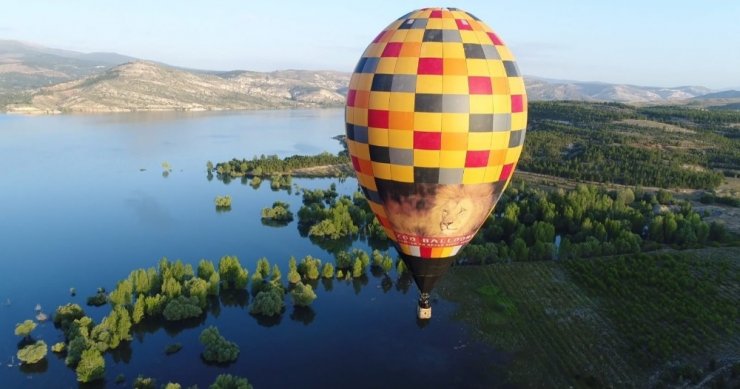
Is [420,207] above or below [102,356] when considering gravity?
above

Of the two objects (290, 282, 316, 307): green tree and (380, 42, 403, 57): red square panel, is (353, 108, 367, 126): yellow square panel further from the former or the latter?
(290, 282, 316, 307): green tree

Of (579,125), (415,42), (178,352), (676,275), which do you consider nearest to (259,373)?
(178,352)

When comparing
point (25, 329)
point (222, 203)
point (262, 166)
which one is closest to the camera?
point (25, 329)

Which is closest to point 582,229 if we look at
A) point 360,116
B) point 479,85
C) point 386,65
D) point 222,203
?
point 479,85

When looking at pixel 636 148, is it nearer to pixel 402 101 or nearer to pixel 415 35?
pixel 415 35

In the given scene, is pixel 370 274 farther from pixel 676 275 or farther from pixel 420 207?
pixel 420 207

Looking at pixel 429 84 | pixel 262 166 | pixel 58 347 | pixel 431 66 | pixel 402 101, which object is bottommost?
pixel 58 347

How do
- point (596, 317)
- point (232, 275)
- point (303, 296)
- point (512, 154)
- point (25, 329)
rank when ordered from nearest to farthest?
1. point (512, 154)
2. point (25, 329)
3. point (596, 317)
4. point (303, 296)
5. point (232, 275)
